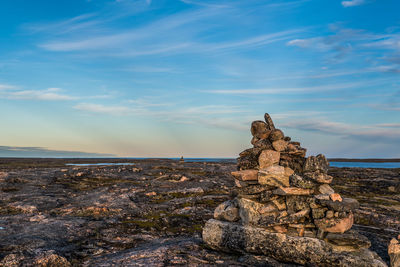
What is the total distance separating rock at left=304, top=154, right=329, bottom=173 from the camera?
1022cm

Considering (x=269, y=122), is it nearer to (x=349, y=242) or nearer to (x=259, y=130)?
(x=259, y=130)

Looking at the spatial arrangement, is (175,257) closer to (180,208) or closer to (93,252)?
(93,252)

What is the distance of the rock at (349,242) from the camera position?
8.73 metres

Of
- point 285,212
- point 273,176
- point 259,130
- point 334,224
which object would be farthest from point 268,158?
point 334,224

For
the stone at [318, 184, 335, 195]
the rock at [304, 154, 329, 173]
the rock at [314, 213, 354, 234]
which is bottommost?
the rock at [314, 213, 354, 234]

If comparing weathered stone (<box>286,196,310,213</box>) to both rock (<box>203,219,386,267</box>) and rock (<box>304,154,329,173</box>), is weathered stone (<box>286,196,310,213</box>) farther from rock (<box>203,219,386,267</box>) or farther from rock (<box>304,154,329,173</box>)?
rock (<box>304,154,329,173</box>)

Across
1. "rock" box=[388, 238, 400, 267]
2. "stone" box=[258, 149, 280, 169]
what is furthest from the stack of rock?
"rock" box=[388, 238, 400, 267]

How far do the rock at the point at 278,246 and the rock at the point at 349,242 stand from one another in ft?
0.72

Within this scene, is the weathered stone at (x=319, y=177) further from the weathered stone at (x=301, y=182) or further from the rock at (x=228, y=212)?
the rock at (x=228, y=212)

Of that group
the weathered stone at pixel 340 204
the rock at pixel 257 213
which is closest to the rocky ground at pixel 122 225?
the rock at pixel 257 213

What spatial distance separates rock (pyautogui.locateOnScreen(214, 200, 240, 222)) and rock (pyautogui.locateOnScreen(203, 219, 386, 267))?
0.33 metres

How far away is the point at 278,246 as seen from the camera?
31.0ft

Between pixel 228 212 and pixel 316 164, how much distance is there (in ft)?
13.1

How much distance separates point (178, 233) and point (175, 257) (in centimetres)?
447
